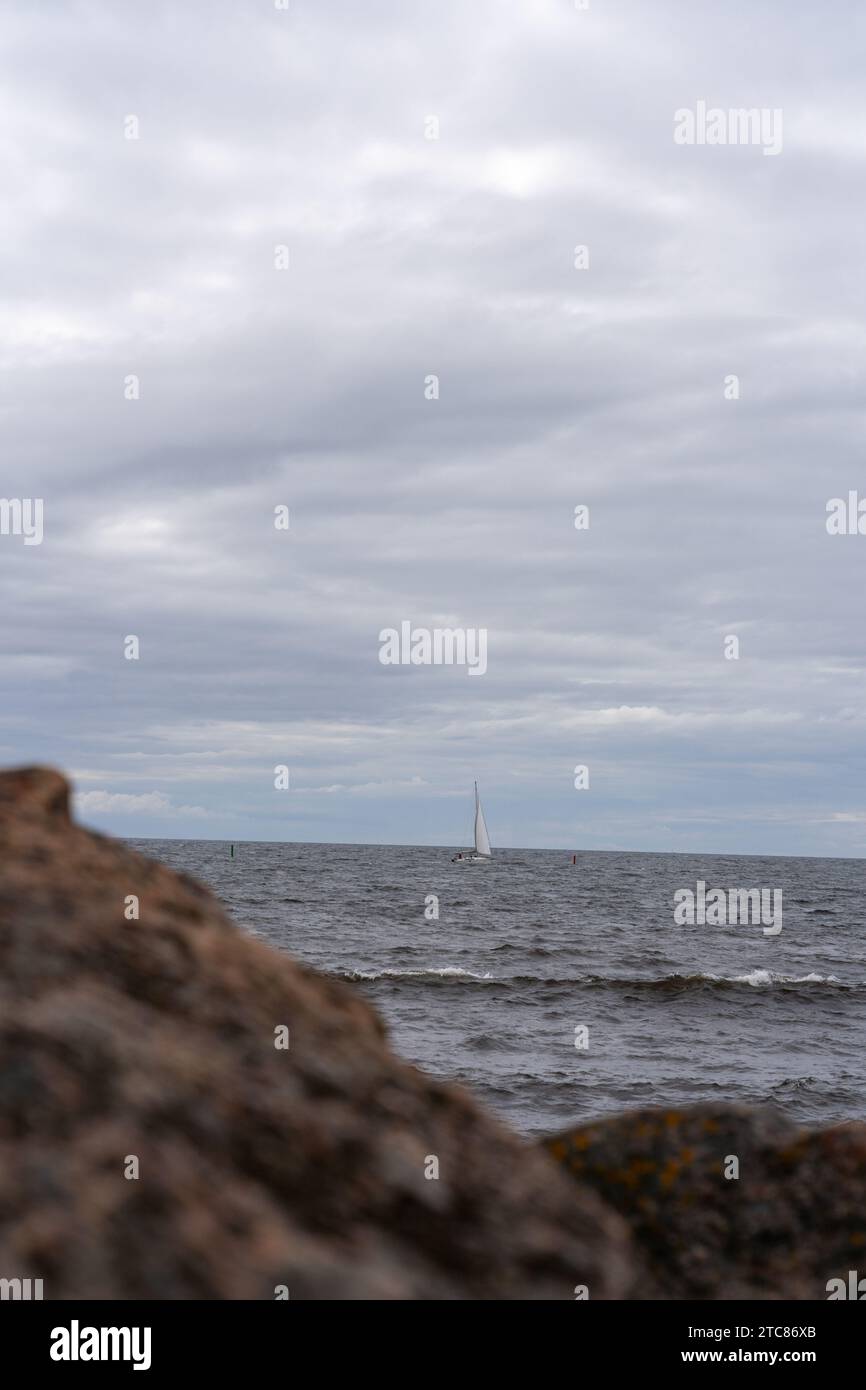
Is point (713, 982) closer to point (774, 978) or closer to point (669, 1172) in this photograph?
point (774, 978)

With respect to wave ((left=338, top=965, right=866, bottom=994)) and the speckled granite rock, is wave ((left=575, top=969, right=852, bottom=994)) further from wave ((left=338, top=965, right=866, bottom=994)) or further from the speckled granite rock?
the speckled granite rock

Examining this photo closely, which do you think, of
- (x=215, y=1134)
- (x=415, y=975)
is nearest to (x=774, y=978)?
(x=415, y=975)

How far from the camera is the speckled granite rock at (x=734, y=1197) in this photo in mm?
4848

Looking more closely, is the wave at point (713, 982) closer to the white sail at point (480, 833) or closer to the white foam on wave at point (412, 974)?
the white foam on wave at point (412, 974)

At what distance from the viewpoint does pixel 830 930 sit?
2484 inches

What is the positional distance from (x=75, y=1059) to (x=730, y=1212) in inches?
124

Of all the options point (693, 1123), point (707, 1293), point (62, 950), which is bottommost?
point (707, 1293)

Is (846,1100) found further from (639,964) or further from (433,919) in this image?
(433,919)

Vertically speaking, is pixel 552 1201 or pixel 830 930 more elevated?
pixel 552 1201

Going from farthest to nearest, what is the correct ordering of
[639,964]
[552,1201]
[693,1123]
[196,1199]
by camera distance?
[639,964]
[693,1123]
[552,1201]
[196,1199]

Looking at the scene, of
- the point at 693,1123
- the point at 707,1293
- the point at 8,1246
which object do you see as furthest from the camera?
the point at 693,1123

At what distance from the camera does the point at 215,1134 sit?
3.26 m

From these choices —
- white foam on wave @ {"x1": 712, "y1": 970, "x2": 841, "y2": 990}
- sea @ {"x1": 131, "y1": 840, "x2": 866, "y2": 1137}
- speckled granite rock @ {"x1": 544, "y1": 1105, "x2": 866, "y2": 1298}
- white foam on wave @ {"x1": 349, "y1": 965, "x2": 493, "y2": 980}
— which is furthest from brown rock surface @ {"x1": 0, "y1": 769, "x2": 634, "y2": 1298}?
white foam on wave @ {"x1": 712, "y1": 970, "x2": 841, "y2": 990}

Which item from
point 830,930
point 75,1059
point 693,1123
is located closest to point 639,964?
point 830,930
